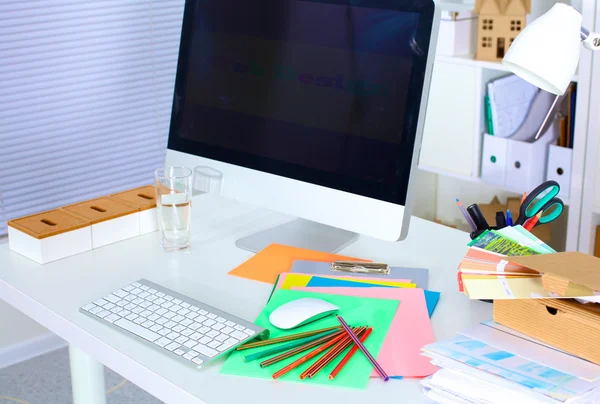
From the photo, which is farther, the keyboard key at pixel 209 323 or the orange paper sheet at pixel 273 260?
the orange paper sheet at pixel 273 260

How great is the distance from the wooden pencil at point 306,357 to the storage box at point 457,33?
5.59ft

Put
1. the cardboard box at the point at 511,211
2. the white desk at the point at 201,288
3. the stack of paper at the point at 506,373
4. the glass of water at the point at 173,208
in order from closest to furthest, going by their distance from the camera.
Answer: the stack of paper at the point at 506,373 → the white desk at the point at 201,288 → the glass of water at the point at 173,208 → the cardboard box at the point at 511,211

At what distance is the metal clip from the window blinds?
132cm

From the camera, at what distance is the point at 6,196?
2.26 m

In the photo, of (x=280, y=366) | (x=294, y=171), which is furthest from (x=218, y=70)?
(x=280, y=366)

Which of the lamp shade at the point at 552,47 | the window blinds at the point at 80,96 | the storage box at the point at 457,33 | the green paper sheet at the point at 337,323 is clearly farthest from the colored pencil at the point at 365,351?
the storage box at the point at 457,33

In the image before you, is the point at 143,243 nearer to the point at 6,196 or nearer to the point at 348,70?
the point at 348,70

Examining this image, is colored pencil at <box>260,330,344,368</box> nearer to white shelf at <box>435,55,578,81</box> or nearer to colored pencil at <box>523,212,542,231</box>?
colored pencil at <box>523,212,542,231</box>

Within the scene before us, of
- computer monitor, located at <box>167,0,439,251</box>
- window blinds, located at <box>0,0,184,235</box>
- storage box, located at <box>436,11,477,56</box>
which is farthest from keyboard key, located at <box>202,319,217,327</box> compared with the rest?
storage box, located at <box>436,11,477,56</box>

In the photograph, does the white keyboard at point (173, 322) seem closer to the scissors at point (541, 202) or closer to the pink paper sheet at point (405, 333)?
the pink paper sheet at point (405, 333)

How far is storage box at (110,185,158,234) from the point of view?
1534 mm

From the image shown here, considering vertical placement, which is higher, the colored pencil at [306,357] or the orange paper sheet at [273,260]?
the orange paper sheet at [273,260]

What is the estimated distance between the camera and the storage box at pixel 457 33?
2.53 m

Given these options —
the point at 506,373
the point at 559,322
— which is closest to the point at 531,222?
the point at 559,322
